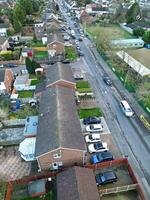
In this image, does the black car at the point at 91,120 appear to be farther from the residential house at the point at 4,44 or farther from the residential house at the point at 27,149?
the residential house at the point at 4,44

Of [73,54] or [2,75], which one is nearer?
[2,75]

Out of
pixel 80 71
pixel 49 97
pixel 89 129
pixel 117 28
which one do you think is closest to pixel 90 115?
pixel 89 129

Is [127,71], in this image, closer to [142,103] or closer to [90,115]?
[142,103]

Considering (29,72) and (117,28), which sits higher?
(117,28)

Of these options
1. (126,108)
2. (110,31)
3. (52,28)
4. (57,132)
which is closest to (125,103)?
(126,108)

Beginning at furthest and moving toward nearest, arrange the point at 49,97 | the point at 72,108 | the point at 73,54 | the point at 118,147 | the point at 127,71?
the point at 73,54 < the point at 127,71 < the point at 49,97 < the point at 72,108 < the point at 118,147
